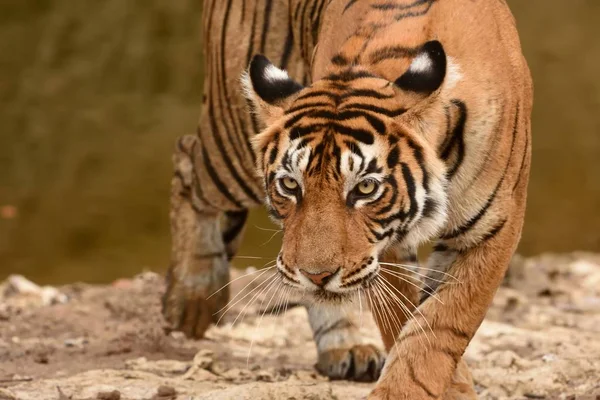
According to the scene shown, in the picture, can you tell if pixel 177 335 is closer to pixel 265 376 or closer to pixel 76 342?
pixel 76 342

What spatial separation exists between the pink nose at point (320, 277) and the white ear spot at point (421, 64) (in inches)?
23.1

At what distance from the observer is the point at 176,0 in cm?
809

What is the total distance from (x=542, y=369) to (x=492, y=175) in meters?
1.22

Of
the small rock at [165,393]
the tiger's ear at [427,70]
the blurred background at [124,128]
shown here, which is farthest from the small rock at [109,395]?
the blurred background at [124,128]

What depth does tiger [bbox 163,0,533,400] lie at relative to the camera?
3104 mm

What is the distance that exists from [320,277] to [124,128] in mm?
4845

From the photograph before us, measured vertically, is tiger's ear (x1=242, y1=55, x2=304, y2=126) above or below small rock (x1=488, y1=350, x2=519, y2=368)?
above

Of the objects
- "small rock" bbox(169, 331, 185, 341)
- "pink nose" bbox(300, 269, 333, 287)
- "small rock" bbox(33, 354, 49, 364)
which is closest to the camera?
"pink nose" bbox(300, 269, 333, 287)

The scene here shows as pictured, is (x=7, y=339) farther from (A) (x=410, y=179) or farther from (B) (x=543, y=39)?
(B) (x=543, y=39)

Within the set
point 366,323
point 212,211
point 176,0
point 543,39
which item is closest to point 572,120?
point 543,39

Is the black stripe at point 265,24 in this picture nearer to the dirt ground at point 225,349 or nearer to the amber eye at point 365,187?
the dirt ground at point 225,349

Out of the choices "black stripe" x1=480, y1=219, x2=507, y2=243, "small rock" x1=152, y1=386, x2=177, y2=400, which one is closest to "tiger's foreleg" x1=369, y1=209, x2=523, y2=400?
"black stripe" x1=480, y1=219, x2=507, y2=243

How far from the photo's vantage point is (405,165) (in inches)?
124

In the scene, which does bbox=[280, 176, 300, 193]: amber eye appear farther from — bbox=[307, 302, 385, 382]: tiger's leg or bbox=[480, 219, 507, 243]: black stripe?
bbox=[307, 302, 385, 382]: tiger's leg
